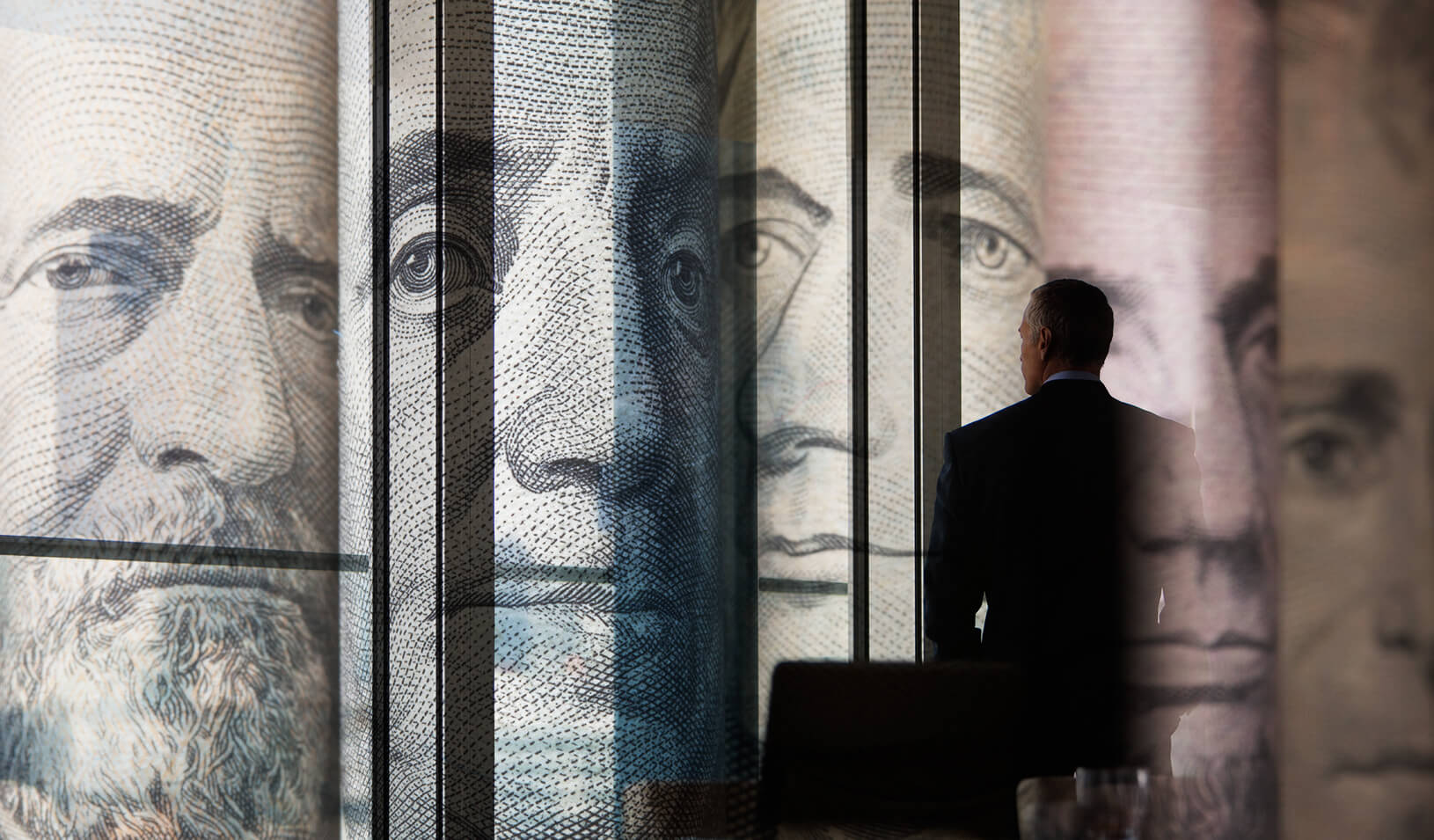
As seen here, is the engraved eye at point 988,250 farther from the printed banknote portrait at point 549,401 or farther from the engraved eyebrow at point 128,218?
the engraved eyebrow at point 128,218

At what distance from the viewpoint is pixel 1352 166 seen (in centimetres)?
68

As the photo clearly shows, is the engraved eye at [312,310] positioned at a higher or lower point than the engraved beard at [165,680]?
higher

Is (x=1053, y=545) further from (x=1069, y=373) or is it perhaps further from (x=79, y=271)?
(x=79, y=271)

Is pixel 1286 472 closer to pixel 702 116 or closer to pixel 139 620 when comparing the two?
pixel 702 116

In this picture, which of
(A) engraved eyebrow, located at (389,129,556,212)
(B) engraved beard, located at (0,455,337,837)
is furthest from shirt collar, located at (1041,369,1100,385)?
(B) engraved beard, located at (0,455,337,837)

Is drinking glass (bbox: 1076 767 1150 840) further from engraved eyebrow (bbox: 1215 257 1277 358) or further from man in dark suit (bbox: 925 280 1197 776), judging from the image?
engraved eyebrow (bbox: 1215 257 1277 358)

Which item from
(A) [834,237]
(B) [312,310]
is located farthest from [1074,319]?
(B) [312,310]

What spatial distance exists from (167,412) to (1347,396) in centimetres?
67

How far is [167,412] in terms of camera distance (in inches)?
24.3

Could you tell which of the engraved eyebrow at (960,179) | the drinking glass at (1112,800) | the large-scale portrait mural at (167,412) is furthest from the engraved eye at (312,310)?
the drinking glass at (1112,800)

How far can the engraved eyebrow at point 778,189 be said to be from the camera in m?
0.67

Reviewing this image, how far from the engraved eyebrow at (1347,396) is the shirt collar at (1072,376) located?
13 cm

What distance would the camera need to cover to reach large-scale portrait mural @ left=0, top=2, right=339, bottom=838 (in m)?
0.60

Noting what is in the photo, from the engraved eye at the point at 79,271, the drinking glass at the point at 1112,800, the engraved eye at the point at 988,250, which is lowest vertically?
the drinking glass at the point at 1112,800
